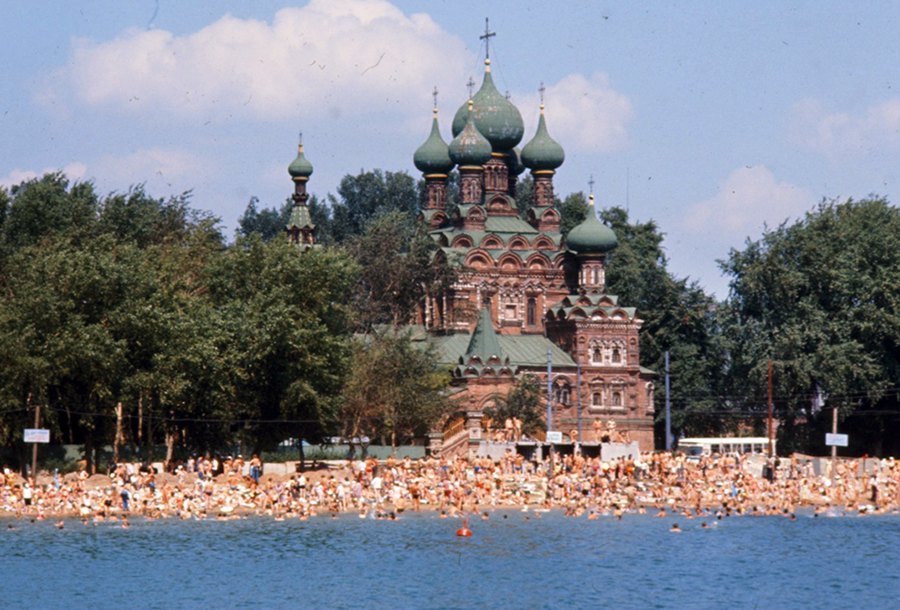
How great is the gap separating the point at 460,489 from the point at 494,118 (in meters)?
43.2

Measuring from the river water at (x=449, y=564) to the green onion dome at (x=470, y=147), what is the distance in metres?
38.4

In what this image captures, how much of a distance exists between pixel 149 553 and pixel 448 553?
30.9 ft

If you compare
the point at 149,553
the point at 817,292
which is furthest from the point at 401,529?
the point at 817,292

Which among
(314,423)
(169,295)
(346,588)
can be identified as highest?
(169,295)

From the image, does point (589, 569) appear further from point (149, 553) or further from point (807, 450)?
point (807, 450)

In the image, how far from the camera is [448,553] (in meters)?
57.1

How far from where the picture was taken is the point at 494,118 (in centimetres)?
10675

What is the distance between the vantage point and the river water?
48.2 meters

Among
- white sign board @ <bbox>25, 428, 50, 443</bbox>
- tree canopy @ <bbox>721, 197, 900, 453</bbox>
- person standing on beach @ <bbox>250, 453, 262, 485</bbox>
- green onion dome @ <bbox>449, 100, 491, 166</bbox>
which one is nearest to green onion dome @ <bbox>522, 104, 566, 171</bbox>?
green onion dome @ <bbox>449, 100, 491, 166</bbox>

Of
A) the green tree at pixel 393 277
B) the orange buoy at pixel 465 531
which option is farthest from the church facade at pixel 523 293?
the orange buoy at pixel 465 531

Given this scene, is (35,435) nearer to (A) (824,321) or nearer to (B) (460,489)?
(B) (460,489)

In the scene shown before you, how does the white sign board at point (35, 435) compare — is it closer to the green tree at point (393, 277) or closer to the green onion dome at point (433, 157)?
the green tree at point (393, 277)

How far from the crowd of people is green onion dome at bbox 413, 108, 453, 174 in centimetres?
2979

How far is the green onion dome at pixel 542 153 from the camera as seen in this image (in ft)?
351
